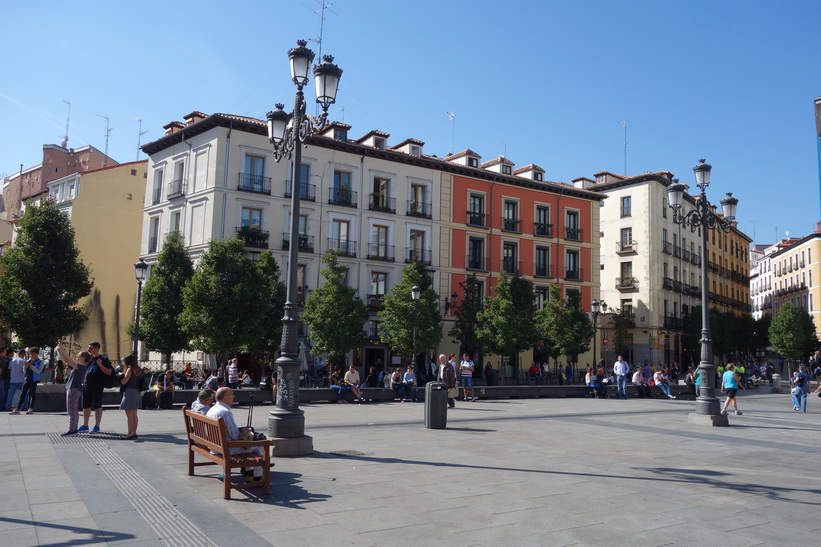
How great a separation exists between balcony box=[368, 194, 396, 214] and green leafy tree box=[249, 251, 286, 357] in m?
7.83

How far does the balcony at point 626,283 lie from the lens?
50.4 m

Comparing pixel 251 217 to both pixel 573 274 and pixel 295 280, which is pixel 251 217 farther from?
pixel 295 280

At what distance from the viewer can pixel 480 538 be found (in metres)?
5.73

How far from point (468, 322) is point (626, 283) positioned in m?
18.8

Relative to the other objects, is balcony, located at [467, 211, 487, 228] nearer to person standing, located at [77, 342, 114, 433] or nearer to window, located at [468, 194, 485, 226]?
window, located at [468, 194, 485, 226]

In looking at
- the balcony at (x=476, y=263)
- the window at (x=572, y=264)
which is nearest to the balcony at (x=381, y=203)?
the balcony at (x=476, y=263)

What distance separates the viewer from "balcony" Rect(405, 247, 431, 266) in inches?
1529

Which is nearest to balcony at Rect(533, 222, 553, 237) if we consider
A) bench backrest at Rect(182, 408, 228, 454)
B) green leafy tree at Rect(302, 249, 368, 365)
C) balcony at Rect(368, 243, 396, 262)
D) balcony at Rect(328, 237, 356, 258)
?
balcony at Rect(368, 243, 396, 262)

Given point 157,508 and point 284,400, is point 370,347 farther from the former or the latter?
point 157,508

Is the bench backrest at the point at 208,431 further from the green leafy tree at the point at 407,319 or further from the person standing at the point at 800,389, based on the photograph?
the green leafy tree at the point at 407,319

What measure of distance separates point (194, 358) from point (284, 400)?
2647 centimetres

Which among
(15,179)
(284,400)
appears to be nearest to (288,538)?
(284,400)

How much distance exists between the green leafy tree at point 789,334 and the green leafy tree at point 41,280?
53342 millimetres

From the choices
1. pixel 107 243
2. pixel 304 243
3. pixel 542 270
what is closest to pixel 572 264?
pixel 542 270
